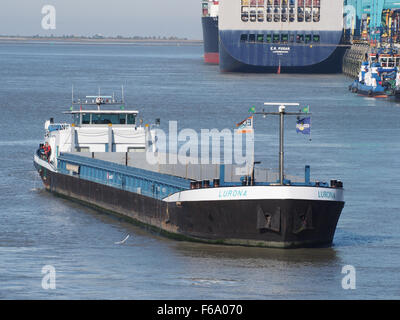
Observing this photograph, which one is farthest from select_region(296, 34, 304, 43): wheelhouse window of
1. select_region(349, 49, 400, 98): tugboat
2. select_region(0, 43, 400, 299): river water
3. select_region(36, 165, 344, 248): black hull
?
select_region(36, 165, 344, 248): black hull

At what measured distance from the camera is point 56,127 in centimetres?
4956

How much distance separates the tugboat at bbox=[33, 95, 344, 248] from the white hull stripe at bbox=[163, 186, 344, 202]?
0.10ft

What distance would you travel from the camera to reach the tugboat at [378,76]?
113 m

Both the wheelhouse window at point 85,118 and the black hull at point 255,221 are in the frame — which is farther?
the wheelhouse window at point 85,118

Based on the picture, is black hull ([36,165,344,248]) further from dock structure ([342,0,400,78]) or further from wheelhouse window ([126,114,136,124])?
dock structure ([342,0,400,78])

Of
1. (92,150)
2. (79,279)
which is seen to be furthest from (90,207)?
(79,279)

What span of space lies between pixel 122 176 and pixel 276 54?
111324 mm

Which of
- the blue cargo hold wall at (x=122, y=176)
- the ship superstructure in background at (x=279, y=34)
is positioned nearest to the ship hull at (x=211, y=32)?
the ship superstructure in background at (x=279, y=34)

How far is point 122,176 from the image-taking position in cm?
3878

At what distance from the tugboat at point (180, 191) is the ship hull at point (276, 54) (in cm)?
10130

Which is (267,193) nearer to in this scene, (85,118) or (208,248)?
(208,248)

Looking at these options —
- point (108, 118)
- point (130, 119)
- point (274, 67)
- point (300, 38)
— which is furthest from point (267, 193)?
point (274, 67)

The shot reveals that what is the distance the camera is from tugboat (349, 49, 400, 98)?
11331 centimetres

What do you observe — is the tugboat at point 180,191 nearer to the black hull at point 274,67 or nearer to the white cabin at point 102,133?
the white cabin at point 102,133
